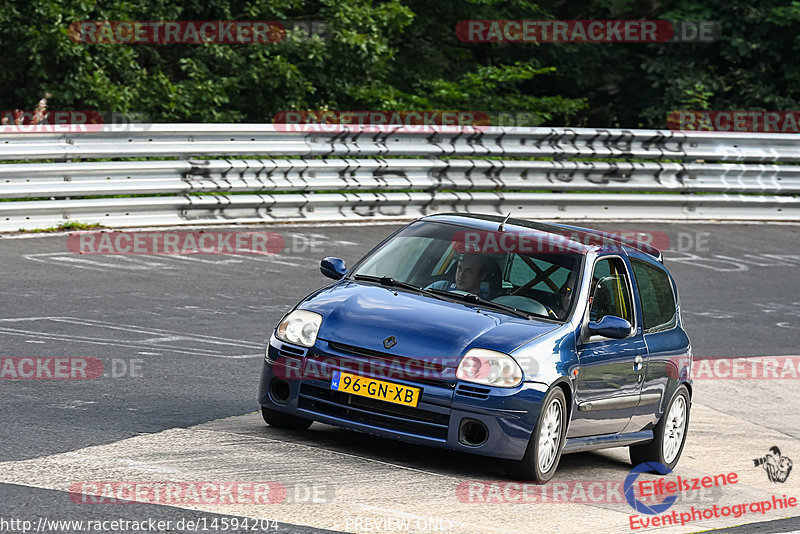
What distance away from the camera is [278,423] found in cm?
801

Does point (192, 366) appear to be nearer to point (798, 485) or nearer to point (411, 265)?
point (411, 265)

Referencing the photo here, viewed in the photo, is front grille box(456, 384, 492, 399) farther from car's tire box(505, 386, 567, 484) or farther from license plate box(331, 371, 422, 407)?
car's tire box(505, 386, 567, 484)

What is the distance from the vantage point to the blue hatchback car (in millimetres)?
7262

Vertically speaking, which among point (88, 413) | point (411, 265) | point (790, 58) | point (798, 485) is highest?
point (790, 58)

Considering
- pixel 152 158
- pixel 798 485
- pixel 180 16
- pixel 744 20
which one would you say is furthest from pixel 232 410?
pixel 744 20

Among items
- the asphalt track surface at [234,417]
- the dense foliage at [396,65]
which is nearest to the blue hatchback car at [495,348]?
the asphalt track surface at [234,417]

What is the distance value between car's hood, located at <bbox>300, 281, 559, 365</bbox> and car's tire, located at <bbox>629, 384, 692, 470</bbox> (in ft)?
5.07

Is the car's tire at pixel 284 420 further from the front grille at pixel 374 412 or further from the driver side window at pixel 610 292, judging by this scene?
the driver side window at pixel 610 292

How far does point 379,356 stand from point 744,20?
20.9m

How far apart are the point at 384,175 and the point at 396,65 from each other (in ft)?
30.5

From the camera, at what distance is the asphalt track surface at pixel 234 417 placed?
6.40m

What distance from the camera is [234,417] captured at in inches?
327

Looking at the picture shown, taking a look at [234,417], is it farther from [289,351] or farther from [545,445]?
[545,445]

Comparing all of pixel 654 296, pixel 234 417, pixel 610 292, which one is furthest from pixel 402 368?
pixel 654 296
